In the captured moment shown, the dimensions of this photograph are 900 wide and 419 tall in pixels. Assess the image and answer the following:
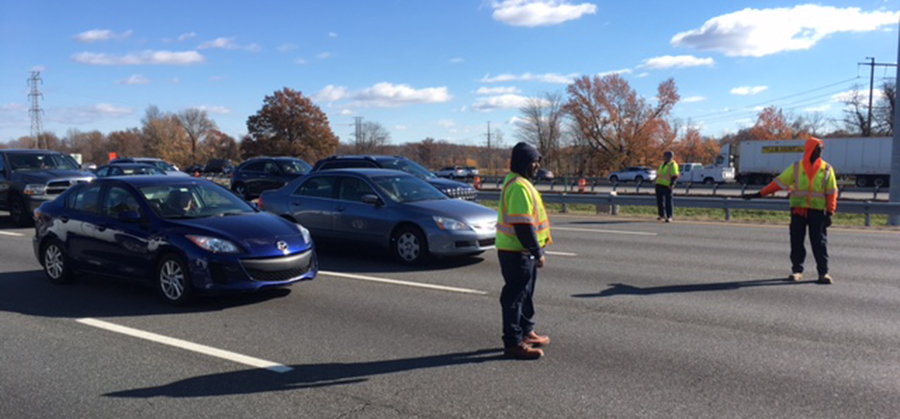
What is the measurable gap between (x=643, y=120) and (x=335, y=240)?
60.6m

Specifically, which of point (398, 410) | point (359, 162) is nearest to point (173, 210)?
point (398, 410)

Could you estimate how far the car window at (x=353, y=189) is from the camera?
10416 millimetres

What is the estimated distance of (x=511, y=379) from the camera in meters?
4.79

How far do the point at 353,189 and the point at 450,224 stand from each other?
6.70 ft

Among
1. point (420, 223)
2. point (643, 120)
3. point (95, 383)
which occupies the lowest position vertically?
point (95, 383)

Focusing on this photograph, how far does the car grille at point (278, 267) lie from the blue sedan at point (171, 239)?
1 centimetres

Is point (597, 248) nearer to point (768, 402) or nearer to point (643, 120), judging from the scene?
point (768, 402)

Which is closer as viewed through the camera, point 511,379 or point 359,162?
point 511,379

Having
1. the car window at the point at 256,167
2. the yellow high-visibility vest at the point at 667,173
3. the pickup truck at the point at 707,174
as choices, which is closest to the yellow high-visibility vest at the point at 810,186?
the yellow high-visibility vest at the point at 667,173

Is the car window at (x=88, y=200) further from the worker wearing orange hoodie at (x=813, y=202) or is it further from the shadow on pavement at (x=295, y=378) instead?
the worker wearing orange hoodie at (x=813, y=202)

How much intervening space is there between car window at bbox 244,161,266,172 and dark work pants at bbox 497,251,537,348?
18672 mm

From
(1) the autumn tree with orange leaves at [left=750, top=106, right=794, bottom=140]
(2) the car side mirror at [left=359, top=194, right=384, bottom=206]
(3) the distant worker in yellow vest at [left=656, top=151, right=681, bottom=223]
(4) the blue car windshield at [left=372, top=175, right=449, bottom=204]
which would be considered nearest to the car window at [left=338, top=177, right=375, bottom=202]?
(4) the blue car windshield at [left=372, top=175, right=449, bottom=204]

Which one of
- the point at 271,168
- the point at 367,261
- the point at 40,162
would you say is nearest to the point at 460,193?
the point at 367,261

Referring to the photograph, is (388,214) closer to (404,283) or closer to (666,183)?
(404,283)
